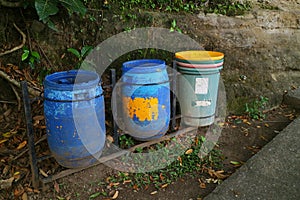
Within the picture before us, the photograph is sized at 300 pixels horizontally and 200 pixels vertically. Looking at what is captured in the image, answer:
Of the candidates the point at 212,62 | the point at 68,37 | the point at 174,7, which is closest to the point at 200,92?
the point at 212,62

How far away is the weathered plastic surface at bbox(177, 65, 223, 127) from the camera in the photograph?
288cm

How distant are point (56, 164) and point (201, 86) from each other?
1565 mm

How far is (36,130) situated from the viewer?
2.59m

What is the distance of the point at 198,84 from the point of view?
2.91 m

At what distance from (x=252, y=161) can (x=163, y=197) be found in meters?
0.81

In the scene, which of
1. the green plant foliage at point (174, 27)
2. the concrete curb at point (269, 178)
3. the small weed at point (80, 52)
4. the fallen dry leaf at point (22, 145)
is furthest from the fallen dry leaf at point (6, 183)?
the green plant foliage at point (174, 27)

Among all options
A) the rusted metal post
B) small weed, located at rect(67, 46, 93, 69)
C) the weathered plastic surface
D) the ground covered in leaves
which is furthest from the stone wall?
the rusted metal post

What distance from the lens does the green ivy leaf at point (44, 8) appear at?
2.33 metres

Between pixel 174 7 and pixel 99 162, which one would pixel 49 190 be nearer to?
pixel 99 162

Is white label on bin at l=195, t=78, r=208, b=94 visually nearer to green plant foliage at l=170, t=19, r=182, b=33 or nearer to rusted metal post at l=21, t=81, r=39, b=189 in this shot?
green plant foliage at l=170, t=19, r=182, b=33

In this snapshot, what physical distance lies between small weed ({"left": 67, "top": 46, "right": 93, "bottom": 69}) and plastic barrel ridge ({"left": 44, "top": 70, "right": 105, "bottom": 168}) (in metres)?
0.46

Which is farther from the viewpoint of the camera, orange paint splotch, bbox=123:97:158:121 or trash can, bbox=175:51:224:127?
trash can, bbox=175:51:224:127

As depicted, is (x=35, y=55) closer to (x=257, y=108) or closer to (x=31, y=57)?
(x=31, y=57)

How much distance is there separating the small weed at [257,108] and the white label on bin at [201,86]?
3.03ft
